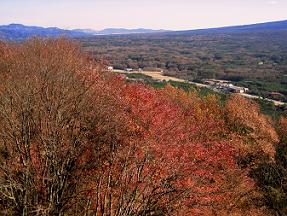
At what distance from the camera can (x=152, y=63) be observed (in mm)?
197375

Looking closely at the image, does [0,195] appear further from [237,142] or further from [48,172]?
[237,142]

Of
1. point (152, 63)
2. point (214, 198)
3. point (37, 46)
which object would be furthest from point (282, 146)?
point (152, 63)

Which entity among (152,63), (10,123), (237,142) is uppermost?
(10,123)

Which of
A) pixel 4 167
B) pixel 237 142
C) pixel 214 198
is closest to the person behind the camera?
pixel 4 167

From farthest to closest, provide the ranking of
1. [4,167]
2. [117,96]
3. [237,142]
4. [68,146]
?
[237,142] < [117,96] < [68,146] < [4,167]

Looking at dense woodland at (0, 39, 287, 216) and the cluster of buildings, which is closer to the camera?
dense woodland at (0, 39, 287, 216)

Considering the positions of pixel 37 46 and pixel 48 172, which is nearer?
pixel 48 172

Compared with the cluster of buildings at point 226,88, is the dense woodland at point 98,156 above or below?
above

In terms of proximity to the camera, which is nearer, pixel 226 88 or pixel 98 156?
pixel 98 156

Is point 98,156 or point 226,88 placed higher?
point 98,156

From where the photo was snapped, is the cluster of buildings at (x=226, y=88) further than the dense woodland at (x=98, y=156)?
Yes

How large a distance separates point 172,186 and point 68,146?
5146 mm

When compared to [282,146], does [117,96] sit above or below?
above

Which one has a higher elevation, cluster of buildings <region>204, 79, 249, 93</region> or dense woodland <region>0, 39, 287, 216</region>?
dense woodland <region>0, 39, 287, 216</region>
